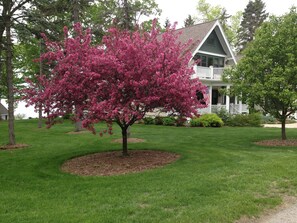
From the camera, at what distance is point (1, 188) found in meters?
6.41

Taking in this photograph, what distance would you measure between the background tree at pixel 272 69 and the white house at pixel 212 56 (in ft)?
36.6

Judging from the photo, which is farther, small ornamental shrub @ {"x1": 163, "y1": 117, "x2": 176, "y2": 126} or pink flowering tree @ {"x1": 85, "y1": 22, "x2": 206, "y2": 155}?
small ornamental shrub @ {"x1": 163, "y1": 117, "x2": 176, "y2": 126}

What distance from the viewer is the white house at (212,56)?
24359mm

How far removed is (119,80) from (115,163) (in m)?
2.41

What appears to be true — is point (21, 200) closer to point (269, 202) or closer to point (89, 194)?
point (89, 194)

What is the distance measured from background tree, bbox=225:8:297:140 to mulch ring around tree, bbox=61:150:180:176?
4598 mm

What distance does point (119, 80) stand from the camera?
7609mm

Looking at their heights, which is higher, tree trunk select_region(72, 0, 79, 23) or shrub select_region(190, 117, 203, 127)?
tree trunk select_region(72, 0, 79, 23)

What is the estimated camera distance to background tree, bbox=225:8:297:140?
1125 centimetres

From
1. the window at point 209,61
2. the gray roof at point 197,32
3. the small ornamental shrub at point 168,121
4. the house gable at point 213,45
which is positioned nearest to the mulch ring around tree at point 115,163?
the small ornamental shrub at point 168,121

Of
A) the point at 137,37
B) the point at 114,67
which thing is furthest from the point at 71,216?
the point at 137,37

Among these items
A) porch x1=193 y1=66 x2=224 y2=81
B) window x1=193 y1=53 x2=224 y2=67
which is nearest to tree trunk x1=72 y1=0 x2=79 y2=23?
porch x1=193 y1=66 x2=224 y2=81

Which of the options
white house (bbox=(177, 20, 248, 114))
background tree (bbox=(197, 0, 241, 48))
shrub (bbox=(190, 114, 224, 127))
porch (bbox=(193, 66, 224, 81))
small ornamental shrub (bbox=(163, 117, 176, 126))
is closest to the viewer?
shrub (bbox=(190, 114, 224, 127))

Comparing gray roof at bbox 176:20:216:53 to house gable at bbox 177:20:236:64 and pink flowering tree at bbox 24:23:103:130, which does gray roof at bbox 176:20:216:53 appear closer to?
house gable at bbox 177:20:236:64
